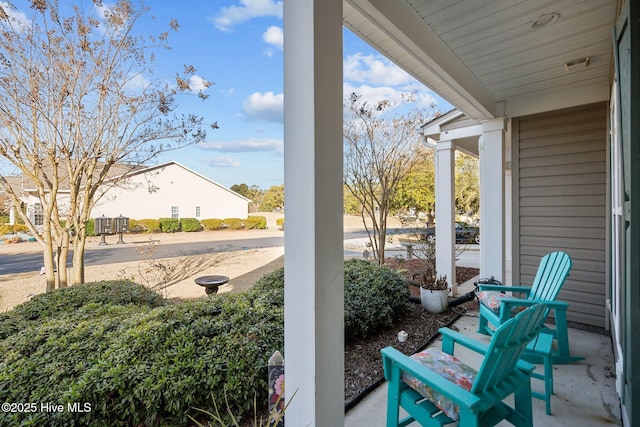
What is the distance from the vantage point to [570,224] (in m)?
3.19

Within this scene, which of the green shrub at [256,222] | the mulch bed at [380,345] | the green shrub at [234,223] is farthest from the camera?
the green shrub at [256,222]

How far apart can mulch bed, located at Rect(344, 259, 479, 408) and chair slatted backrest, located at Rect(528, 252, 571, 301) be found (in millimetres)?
978

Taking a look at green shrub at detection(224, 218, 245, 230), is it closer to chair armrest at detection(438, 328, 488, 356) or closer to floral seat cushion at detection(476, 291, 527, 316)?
floral seat cushion at detection(476, 291, 527, 316)

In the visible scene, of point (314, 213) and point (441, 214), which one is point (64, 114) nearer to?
point (314, 213)

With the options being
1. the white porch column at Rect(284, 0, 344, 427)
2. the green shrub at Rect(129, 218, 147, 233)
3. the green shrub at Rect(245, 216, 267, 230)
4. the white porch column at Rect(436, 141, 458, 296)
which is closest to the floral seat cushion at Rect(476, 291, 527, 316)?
the white porch column at Rect(436, 141, 458, 296)

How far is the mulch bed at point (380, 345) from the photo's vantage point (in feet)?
6.86

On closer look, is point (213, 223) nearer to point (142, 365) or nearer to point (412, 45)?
point (142, 365)

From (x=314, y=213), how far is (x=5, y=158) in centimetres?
403

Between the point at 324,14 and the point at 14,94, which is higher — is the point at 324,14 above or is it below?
below

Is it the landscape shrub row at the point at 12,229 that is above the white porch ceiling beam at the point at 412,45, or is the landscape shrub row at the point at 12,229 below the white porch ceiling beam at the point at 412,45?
below

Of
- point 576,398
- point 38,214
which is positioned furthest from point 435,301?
point 38,214

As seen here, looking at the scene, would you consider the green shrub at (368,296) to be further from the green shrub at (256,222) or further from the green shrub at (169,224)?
the green shrub at (256,222)

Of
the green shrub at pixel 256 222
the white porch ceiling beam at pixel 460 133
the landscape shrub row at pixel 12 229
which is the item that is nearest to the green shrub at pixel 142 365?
the landscape shrub row at pixel 12 229

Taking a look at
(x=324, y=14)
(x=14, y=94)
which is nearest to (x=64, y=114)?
(x=14, y=94)
